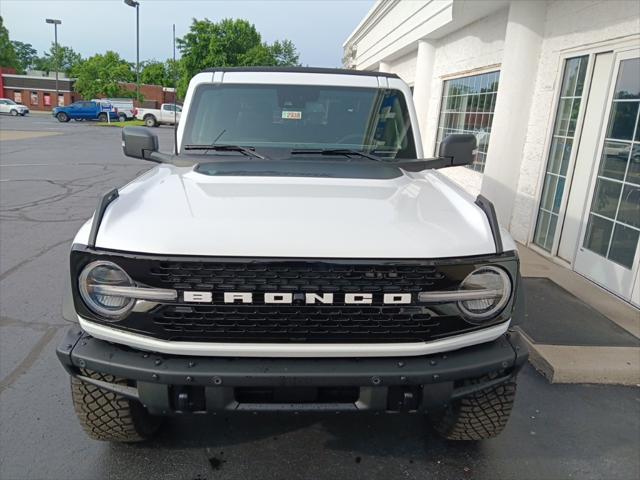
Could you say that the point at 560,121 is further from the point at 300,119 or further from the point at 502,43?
the point at 300,119

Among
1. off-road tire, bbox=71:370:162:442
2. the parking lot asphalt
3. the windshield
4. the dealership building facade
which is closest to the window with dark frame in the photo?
the dealership building facade

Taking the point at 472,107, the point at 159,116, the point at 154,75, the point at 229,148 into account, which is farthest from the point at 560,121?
the point at 154,75

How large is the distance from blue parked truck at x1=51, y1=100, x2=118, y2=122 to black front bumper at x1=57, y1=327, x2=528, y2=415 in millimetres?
41182

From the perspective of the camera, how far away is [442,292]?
2.08m

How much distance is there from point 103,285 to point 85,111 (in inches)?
1689

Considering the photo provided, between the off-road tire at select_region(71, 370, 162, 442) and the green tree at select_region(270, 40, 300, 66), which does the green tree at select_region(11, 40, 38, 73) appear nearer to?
the green tree at select_region(270, 40, 300, 66)

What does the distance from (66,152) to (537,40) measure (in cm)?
1578

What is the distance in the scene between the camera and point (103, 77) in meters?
55.9

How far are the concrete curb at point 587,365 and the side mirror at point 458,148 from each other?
52.1 inches

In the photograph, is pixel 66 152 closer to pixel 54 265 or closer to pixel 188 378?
pixel 54 265

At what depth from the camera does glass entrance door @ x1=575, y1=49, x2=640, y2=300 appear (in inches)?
190

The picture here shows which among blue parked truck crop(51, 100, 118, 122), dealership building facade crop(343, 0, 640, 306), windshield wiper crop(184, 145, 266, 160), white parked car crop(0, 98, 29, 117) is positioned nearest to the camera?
windshield wiper crop(184, 145, 266, 160)

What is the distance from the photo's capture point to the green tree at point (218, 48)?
40.7 m

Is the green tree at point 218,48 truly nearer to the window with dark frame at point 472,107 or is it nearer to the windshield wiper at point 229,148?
the window with dark frame at point 472,107
